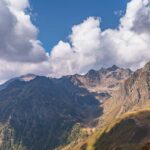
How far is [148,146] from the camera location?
144 metres
